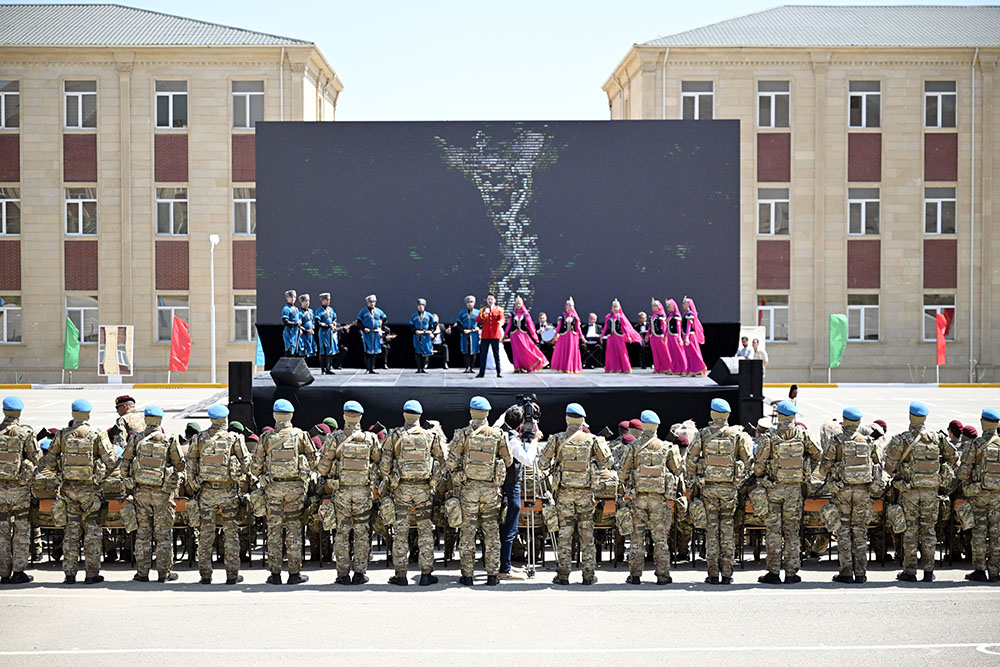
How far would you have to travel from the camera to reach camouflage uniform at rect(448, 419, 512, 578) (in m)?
9.80

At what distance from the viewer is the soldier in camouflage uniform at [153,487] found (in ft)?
32.1

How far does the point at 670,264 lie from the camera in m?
23.5

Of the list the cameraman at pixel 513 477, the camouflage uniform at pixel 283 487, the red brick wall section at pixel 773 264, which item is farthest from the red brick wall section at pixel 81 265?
the cameraman at pixel 513 477

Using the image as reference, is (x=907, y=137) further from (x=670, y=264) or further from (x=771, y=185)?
(x=670, y=264)

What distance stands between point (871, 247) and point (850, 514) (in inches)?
983

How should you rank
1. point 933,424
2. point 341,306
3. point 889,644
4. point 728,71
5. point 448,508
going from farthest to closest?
point 728,71
point 341,306
point 933,424
point 448,508
point 889,644

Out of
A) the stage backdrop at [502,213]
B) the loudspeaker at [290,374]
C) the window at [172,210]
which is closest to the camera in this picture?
the loudspeaker at [290,374]

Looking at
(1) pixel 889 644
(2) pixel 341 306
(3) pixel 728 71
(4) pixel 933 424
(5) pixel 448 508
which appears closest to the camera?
(1) pixel 889 644

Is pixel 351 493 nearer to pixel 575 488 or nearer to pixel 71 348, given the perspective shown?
pixel 575 488

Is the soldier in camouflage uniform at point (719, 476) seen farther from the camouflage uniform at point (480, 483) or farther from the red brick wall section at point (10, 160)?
the red brick wall section at point (10, 160)

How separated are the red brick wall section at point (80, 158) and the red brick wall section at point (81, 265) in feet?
6.51

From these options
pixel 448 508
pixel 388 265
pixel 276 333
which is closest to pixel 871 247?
pixel 388 265

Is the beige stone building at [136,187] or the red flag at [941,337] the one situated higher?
the beige stone building at [136,187]

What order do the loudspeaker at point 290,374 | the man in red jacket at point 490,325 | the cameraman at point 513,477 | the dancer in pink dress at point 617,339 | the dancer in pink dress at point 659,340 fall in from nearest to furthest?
the cameraman at point 513,477
the loudspeaker at point 290,374
the man in red jacket at point 490,325
the dancer in pink dress at point 659,340
the dancer in pink dress at point 617,339
